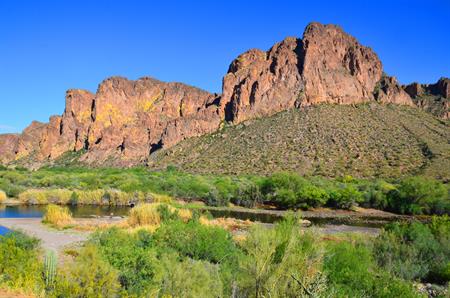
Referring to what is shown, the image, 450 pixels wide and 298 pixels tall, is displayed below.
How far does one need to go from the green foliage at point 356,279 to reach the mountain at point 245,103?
64774 mm

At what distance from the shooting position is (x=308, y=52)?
129m

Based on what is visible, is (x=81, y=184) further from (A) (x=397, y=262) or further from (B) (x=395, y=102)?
(B) (x=395, y=102)

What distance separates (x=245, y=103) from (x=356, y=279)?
11570 centimetres

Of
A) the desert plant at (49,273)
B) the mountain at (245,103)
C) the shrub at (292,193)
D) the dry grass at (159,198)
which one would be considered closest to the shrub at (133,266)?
the desert plant at (49,273)

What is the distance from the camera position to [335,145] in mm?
86062

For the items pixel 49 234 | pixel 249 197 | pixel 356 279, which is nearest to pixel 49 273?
pixel 356 279

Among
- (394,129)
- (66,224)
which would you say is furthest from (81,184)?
(394,129)

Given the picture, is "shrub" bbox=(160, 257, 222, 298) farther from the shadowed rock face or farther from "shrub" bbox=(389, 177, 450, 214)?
the shadowed rock face

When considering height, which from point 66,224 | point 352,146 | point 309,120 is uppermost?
point 309,120

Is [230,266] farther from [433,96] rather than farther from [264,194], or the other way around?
[433,96]

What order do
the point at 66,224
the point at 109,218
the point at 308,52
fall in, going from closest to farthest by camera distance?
1. the point at 66,224
2. the point at 109,218
3. the point at 308,52

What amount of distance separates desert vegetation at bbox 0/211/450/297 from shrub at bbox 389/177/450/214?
3171 centimetres

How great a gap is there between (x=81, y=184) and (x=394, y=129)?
59.2 meters

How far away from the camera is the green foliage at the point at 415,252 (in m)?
19.7
